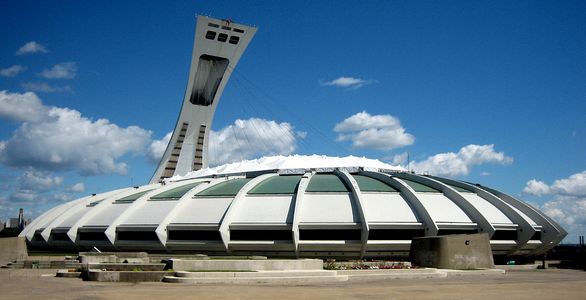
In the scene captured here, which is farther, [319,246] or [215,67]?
[215,67]

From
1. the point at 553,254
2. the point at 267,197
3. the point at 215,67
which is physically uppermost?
the point at 215,67

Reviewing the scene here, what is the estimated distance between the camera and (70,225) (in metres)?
45.3

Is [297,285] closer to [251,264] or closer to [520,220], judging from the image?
[251,264]

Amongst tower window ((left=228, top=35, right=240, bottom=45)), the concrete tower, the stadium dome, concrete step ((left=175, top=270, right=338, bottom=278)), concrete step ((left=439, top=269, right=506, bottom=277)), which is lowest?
concrete step ((left=439, top=269, right=506, bottom=277))

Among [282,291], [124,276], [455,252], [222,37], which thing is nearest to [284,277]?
[282,291]

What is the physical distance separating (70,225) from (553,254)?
157ft

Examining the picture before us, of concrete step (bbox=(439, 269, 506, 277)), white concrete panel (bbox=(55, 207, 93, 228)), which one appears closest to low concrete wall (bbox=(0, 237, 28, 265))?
white concrete panel (bbox=(55, 207, 93, 228))

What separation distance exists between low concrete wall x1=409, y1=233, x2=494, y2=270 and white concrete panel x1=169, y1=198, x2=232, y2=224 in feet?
47.6

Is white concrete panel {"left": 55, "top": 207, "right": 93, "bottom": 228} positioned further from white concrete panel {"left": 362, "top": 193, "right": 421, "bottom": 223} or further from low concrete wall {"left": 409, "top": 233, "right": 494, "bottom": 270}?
low concrete wall {"left": 409, "top": 233, "right": 494, "bottom": 270}

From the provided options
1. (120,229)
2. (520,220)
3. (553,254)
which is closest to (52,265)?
(120,229)

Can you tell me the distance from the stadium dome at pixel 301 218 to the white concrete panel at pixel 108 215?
0.09 metres

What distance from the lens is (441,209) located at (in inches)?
1668

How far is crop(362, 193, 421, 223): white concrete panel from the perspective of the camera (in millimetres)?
39975

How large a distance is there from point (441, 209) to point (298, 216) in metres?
11.1
